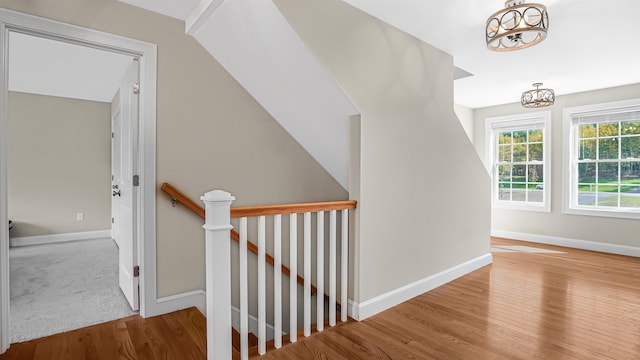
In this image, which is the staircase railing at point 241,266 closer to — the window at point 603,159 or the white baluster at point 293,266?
the white baluster at point 293,266

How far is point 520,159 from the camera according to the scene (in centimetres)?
550

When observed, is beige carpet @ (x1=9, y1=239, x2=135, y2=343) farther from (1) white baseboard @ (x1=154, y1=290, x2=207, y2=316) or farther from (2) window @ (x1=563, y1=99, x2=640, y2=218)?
(2) window @ (x1=563, y1=99, x2=640, y2=218)

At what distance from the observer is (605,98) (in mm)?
4586

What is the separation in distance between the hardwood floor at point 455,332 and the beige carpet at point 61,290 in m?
0.23

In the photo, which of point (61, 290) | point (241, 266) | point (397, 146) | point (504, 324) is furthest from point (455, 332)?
point (61, 290)

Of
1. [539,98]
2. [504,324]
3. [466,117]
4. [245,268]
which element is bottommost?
[504,324]

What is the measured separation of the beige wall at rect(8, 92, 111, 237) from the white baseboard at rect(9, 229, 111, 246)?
0.06 metres

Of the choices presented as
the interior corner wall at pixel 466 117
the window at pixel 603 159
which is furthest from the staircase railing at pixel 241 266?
the window at pixel 603 159

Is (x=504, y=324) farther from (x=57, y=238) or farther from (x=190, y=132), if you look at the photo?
(x=57, y=238)

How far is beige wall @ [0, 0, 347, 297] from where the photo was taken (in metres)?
2.28

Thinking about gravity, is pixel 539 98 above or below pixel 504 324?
above

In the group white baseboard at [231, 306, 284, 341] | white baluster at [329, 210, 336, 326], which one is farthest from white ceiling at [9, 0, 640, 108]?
white baseboard at [231, 306, 284, 341]

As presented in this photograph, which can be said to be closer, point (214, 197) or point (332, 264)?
point (214, 197)

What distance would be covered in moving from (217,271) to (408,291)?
71.9 inches
